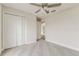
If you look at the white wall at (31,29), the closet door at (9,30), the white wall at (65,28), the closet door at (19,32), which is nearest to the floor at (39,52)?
the closet door at (9,30)

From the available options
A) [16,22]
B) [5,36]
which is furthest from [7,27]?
[16,22]

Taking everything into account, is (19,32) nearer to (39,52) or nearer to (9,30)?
(9,30)

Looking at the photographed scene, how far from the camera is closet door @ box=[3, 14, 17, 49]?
466 cm

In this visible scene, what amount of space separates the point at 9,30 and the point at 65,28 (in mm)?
3505

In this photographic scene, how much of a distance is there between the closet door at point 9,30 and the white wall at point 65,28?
3.07 m

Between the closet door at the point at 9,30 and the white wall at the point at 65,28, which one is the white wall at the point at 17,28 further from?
the white wall at the point at 65,28

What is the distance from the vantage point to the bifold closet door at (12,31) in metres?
4.67

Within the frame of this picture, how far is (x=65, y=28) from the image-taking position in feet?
17.3

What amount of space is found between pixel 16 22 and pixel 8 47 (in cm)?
171

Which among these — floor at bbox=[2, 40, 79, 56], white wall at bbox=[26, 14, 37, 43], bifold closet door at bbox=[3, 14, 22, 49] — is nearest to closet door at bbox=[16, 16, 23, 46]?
bifold closet door at bbox=[3, 14, 22, 49]

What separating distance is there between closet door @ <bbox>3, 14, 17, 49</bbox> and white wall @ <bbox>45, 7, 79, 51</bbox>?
10.1 ft

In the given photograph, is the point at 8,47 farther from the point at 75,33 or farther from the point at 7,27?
the point at 75,33

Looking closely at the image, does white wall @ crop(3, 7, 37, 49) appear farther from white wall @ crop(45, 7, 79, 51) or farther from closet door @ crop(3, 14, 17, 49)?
white wall @ crop(45, 7, 79, 51)

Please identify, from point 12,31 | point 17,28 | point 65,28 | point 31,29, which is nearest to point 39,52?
point 12,31
